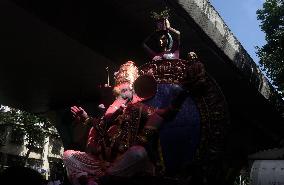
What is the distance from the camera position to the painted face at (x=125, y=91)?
3.11 meters

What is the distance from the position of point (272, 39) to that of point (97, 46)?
33.9 ft

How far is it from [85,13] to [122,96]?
160cm

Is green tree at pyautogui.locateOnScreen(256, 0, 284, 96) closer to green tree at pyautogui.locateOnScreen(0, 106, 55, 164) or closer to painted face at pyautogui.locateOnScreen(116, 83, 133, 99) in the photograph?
painted face at pyautogui.locateOnScreen(116, 83, 133, 99)

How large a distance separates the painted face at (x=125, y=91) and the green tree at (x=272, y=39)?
944cm

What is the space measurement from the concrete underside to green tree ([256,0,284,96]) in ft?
16.4

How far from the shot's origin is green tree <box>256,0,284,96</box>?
1185 centimetres

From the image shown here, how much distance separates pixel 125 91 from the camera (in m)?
3.12

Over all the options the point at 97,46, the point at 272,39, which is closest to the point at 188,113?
the point at 97,46

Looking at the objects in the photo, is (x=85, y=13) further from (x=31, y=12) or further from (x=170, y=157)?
(x=170, y=157)

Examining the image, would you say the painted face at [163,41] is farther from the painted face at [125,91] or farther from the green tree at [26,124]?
the green tree at [26,124]

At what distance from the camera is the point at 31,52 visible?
532 cm

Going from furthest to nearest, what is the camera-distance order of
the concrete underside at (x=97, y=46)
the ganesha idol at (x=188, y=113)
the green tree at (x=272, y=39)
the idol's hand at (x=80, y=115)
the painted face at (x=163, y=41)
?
the green tree at (x=272, y=39)
the concrete underside at (x=97, y=46)
the painted face at (x=163, y=41)
the idol's hand at (x=80, y=115)
the ganesha idol at (x=188, y=113)

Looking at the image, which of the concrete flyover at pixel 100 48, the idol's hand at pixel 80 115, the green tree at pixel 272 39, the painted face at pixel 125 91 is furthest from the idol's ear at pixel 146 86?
the green tree at pixel 272 39

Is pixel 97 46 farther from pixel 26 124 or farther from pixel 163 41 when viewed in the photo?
pixel 26 124
